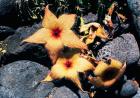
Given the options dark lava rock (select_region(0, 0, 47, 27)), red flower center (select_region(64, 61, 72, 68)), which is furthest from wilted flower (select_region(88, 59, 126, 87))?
dark lava rock (select_region(0, 0, 47, 27))

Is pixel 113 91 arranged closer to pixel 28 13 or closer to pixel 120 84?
pixel 120 84

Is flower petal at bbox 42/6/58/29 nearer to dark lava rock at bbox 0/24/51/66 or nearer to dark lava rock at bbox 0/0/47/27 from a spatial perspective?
dark lava rock at bbox 0/24/51/66

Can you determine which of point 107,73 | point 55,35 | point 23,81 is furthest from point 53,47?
point 107,73

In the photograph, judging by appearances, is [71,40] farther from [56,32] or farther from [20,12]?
[20,12]

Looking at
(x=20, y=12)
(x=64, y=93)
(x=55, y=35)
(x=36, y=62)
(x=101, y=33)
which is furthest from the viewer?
(x=20, y=12)

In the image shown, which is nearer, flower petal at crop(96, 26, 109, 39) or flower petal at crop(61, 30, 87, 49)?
flower petal at crop(61, 30, 87, 49)
